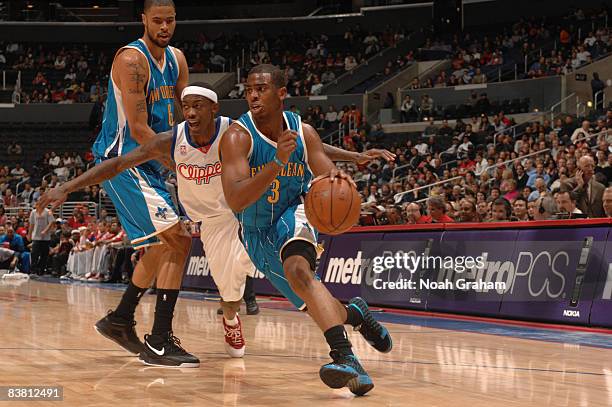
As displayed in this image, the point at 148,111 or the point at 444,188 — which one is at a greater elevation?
the point at 148,111

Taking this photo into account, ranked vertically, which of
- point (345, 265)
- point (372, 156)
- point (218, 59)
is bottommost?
point (345, 265)

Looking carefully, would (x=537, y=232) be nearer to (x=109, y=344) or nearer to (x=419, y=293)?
(x=419, y=293)

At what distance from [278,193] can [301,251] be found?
1.43 feet

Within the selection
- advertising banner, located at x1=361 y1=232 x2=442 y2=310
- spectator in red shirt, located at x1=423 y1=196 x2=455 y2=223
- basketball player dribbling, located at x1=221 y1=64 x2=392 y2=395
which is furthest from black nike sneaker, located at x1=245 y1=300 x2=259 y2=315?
basketball player dribbling, located at x1=221 y1=64 x2=392 y2=395

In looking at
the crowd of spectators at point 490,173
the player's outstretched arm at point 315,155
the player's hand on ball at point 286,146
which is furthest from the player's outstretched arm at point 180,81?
the crowd of spectators at point 490,173

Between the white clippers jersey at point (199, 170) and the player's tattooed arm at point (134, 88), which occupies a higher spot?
the player's tattooed arm at point (134, 88)

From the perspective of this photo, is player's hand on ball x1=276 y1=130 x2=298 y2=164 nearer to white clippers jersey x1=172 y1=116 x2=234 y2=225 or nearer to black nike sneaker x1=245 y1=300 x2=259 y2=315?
white clippers jersey x1=172 y1=116 x2=234 y2=225

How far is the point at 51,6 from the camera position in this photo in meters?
37.0

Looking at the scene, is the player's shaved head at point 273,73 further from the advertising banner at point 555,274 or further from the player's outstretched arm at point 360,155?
the advertising banner at point 555,274

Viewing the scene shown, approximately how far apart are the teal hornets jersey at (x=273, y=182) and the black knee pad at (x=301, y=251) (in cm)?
26

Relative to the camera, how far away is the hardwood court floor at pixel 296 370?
13.6 ft

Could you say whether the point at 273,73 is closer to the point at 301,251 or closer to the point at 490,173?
the point at 301,251

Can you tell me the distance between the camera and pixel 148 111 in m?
5.72

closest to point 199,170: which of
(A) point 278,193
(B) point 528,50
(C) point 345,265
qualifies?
(A) point 278,193
